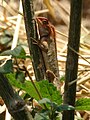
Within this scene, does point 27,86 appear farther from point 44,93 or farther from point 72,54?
point 72,54

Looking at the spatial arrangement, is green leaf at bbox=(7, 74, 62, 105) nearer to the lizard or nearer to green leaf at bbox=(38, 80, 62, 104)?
green leaf at bbox=(38, 80, 62, 104)

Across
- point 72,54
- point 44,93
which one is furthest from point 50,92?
point 72,54

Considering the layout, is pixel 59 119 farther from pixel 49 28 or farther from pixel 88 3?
pixel 88 3

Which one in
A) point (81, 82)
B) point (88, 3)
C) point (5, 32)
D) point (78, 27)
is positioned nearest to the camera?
point (78, 27)

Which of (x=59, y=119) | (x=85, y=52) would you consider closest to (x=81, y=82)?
(x=85, y=52)

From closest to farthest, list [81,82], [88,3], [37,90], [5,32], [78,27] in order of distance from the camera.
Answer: [78,27]
[37,90]
[81,82]
[5,32]
[88,3]

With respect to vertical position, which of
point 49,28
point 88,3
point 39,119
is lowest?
point 88,3

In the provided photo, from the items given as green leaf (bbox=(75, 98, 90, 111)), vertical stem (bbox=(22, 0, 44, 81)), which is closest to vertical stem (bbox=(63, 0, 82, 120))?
green leaf (bbox=(75, 98, 90, 111))
